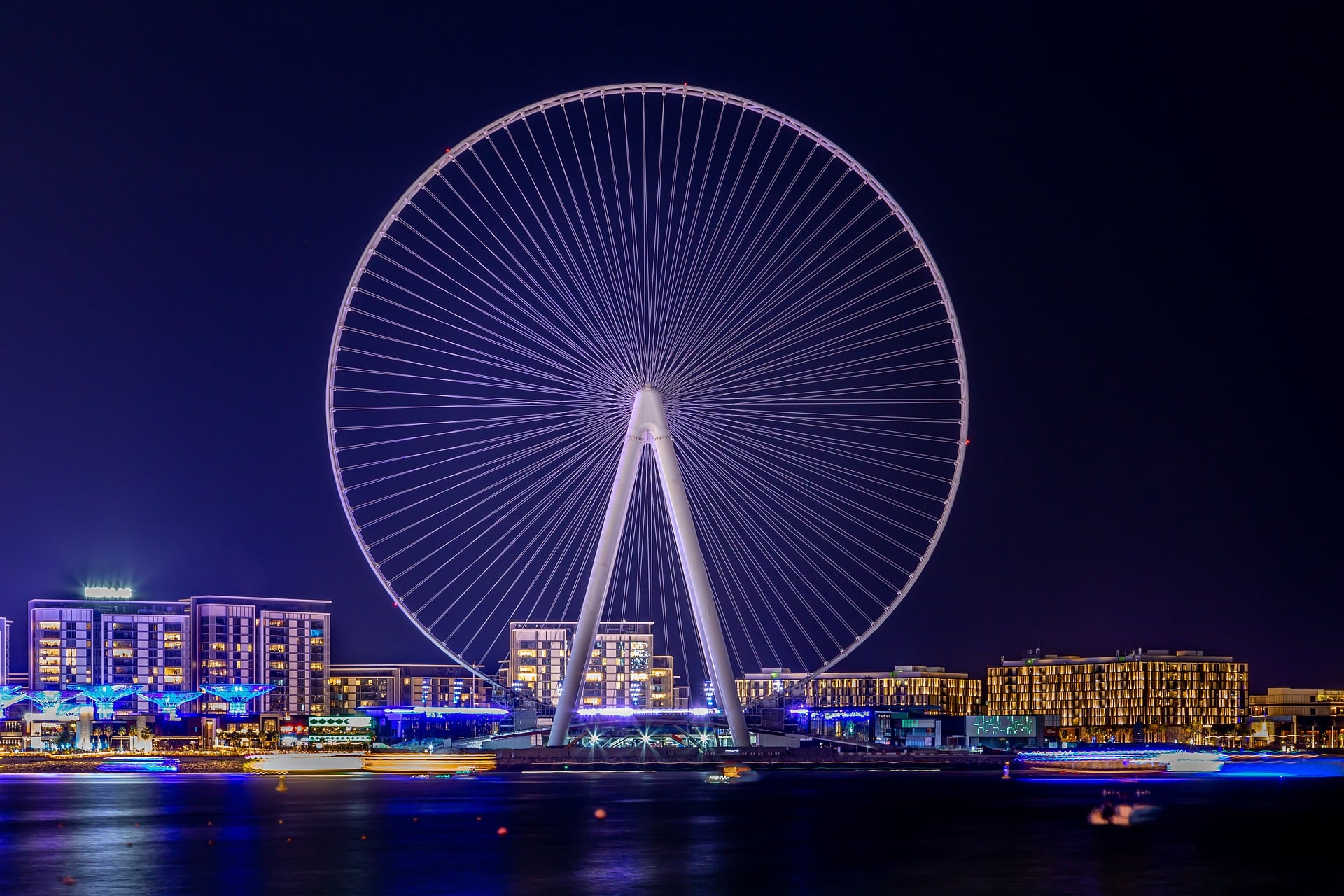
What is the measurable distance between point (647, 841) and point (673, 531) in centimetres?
3584

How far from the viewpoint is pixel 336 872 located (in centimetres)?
4691

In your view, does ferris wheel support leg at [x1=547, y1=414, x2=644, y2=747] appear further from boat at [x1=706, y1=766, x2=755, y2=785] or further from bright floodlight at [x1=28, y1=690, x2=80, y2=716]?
bright floodlight at [x1=28, y1=690, x2=80, y2=716]

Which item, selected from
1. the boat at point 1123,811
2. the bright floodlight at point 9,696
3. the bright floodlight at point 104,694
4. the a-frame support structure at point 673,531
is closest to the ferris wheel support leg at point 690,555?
the a-frame support structure at point 673,531

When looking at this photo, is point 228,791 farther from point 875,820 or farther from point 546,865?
point 546,865

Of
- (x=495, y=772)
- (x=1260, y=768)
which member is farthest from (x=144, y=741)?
(x=1260, y=768)

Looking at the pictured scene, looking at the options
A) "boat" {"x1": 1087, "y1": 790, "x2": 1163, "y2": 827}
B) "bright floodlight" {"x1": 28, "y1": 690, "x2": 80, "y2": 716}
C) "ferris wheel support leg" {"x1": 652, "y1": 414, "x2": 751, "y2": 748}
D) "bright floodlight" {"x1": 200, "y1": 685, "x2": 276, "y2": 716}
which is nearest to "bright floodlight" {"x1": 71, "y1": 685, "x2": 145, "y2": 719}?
"bright floodlight" {"x1": 28, "y1": 690, "x2": 80, "y2": 716}

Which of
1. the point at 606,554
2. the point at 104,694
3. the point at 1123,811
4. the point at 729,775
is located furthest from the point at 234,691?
the point at 1123,811

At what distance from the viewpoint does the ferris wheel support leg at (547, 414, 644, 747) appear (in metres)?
89.4

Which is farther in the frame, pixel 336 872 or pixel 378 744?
pixel 378 744

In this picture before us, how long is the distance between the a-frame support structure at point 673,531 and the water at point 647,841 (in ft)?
24.6

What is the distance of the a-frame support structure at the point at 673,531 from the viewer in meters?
88.2

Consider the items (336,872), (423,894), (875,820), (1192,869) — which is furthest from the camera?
(875,820)

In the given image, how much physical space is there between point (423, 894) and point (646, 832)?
2039cm

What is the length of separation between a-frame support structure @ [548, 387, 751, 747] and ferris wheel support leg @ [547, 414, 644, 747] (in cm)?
3
